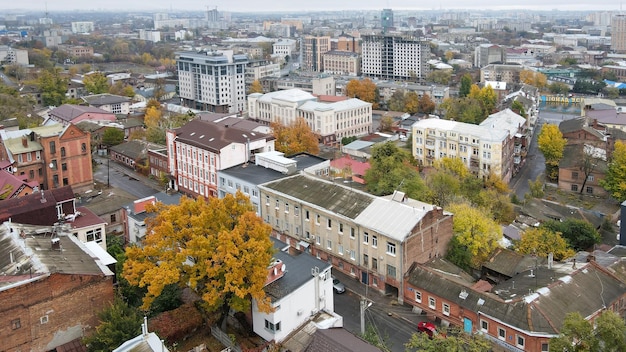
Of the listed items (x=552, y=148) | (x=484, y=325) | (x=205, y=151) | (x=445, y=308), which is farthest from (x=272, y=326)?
(x=552, y=148)

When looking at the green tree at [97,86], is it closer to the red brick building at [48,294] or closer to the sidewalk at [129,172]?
the sidewalk at [129,172]

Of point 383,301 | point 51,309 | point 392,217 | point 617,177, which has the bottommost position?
point 383,301

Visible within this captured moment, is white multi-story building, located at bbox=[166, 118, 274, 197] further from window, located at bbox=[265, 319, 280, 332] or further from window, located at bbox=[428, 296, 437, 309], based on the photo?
window, located at bbox=[428, 296, 437, 309]

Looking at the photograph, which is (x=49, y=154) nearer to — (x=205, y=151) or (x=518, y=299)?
(x=205, y=151)

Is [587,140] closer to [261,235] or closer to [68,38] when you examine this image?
[261,235]

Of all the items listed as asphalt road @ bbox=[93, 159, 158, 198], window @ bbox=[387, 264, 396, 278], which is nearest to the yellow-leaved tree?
window @ bbox=[387, 264, 396, 278]

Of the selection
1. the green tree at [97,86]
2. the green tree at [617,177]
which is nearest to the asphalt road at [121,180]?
the green tree at [617,177]

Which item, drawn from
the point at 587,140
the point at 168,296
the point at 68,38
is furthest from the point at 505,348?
the point at 68,38
